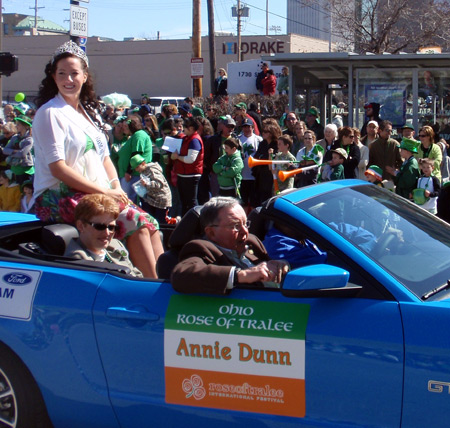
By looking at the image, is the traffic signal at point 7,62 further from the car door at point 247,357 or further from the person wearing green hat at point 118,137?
the car door at point 247,357

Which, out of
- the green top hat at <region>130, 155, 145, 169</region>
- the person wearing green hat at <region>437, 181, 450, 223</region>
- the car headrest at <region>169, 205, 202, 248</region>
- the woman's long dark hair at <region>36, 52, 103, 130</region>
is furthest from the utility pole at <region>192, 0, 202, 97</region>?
the car headrest at <region>169, 205, 202, 248</region>

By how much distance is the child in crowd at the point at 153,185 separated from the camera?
9.73 meters

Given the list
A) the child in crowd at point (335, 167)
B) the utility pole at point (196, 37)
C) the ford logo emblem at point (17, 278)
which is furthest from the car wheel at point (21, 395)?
the utility pole at point (196, 37)

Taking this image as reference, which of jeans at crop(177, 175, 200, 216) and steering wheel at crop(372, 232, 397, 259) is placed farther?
jeans at crop(177, 175, 200, 216)

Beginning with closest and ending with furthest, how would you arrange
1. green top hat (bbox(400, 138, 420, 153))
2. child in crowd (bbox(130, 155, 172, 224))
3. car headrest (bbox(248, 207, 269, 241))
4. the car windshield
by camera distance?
the car windshield, car headrest (bbox(248, 207, 269, 241)), green top hat (bbox(400, 138, 420, 153)), child in crowd (bbox(130, 155, 172, 224))

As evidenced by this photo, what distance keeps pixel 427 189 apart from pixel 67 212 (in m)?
4.94

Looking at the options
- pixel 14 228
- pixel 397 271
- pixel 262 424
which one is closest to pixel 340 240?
pixel 397 271

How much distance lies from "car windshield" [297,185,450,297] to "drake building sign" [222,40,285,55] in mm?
47911

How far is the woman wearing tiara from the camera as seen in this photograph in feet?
13.7

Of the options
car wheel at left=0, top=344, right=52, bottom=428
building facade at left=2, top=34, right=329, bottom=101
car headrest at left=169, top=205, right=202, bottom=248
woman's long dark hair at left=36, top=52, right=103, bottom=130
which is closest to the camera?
car wheel at left=0, top=344, right=52, bottom=428

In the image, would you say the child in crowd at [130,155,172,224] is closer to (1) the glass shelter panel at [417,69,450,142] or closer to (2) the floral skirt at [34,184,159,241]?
(2) the floral skirt at [34,184,159,241]

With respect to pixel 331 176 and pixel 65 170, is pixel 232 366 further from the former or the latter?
pixel 331 176

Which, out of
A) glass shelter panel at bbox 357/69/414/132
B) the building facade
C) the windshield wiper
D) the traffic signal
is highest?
the building facade

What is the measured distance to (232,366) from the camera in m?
3.07
